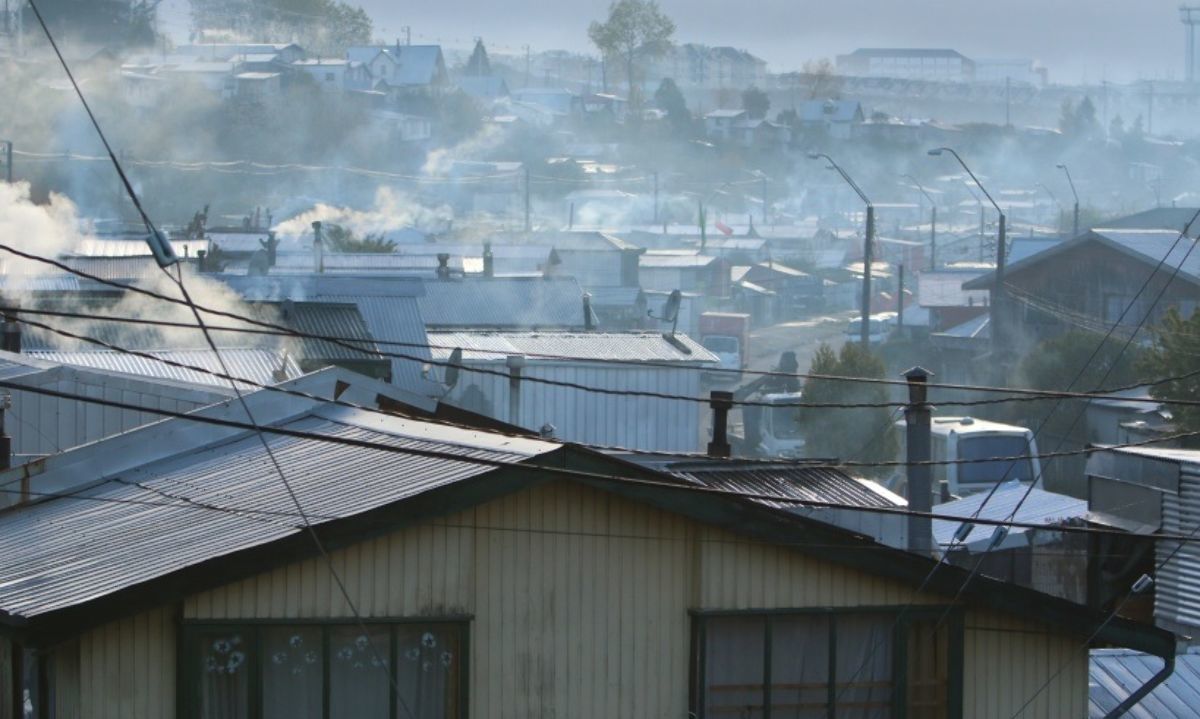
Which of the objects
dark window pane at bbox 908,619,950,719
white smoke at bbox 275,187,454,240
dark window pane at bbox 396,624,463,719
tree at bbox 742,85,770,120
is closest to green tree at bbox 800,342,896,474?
dark window pane at bbox 908,619,950,719

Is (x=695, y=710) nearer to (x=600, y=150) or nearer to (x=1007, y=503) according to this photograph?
(x=1007, y=503)

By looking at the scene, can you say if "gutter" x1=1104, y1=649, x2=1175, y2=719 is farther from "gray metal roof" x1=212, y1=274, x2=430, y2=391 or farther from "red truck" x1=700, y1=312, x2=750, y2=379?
"red truck" x1=700, y1=312, x2=750, y2=379

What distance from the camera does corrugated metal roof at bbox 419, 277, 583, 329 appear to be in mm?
22125

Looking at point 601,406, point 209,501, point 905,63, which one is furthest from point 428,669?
point 905,63

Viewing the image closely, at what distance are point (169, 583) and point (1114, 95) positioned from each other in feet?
466

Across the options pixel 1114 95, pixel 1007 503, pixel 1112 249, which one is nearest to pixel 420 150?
pixel 1112 249

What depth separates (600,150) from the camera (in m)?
75.0

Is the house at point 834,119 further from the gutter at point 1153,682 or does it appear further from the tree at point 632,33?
the gutter at point 1153,682

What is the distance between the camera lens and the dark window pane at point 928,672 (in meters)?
6.42

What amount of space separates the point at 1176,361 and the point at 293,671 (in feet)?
50.3

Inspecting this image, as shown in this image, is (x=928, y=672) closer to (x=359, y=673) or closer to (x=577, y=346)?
(x=359, y=673)

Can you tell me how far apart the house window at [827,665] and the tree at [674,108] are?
72416mm

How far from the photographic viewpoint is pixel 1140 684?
27.1 feet

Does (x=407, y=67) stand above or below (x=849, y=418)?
above
